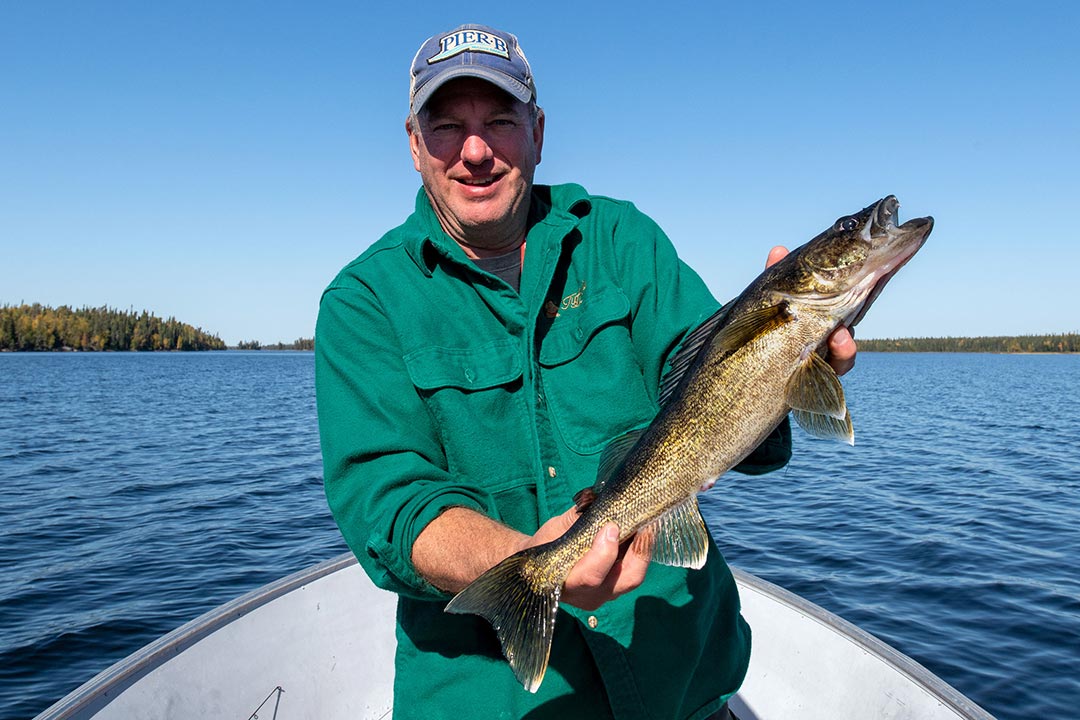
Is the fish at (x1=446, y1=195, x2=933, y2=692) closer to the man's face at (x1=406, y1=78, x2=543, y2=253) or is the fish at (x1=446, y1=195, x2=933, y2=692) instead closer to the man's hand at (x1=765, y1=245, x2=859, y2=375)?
the man's hand at (x1=765, y1=245, x2=859, y2=375)

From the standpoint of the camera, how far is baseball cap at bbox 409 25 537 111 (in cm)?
307

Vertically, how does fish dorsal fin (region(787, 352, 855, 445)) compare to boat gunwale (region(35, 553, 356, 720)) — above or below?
above

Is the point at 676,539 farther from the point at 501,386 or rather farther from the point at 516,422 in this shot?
the point at 501,386

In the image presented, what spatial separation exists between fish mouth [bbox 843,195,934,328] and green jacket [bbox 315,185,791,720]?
0.69 metres

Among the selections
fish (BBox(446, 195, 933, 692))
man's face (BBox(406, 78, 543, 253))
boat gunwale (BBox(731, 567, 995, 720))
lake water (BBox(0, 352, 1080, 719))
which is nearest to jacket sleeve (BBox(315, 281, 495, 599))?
fish (BBox(446, 195, 933, 692))

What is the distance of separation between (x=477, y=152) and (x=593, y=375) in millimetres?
1059

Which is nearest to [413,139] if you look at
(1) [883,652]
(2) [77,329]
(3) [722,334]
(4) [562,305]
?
(4) [562,305]

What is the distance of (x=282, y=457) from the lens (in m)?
24.5

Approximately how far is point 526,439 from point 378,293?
0.87 metres

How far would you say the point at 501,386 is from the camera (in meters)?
3.12

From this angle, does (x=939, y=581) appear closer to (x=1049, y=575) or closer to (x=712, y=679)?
(x=1049, y=575)

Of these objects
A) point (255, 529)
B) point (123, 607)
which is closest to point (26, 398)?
point (255, 529)

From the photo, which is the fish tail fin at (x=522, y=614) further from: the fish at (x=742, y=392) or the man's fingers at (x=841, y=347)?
the man's fingers at (x=841, y=347)

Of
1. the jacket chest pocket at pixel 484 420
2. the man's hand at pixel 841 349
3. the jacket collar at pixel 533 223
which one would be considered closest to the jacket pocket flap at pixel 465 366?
the jacket chest pocket at pixel 484 420
